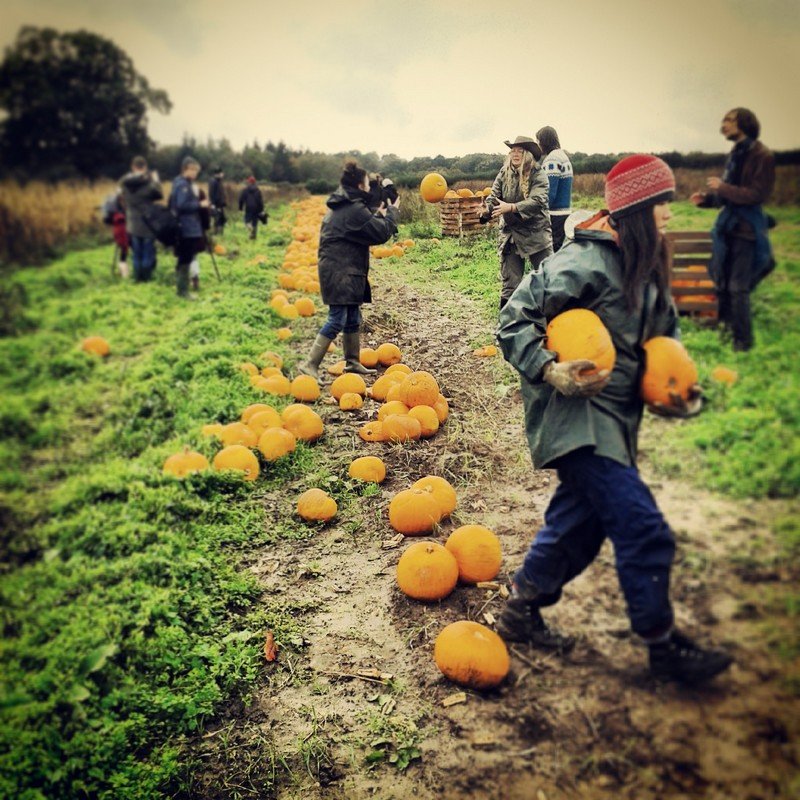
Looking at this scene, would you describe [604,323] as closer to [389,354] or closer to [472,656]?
[472,656]

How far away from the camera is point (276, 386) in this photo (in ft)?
23.1

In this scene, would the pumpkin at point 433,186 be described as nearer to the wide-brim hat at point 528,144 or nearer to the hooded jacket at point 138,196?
the wide-brim hat at point 528,144

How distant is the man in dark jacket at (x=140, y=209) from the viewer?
2271 millimetres

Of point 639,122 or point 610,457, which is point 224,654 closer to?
point 610,457

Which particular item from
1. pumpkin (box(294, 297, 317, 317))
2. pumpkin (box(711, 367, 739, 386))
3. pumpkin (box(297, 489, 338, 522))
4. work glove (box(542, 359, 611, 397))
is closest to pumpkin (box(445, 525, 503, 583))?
pumpkin (box(297, 489, 338, 522))

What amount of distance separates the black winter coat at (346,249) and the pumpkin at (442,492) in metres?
2.75

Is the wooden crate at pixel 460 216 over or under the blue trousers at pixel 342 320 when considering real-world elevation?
over

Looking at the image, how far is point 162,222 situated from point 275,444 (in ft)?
11.8

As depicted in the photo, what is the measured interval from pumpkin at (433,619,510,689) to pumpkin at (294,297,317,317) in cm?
673

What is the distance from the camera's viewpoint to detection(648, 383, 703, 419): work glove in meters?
2.15

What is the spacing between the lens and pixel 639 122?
103 inches

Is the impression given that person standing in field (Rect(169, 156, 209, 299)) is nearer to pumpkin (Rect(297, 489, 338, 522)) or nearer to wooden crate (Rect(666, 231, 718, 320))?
wooden crate (Rect(666, 231, 718, 320))

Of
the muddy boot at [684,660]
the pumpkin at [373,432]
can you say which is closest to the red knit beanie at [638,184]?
the muddy boot at [684,660]

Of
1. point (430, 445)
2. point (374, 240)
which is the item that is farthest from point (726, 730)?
point (374, 240)
